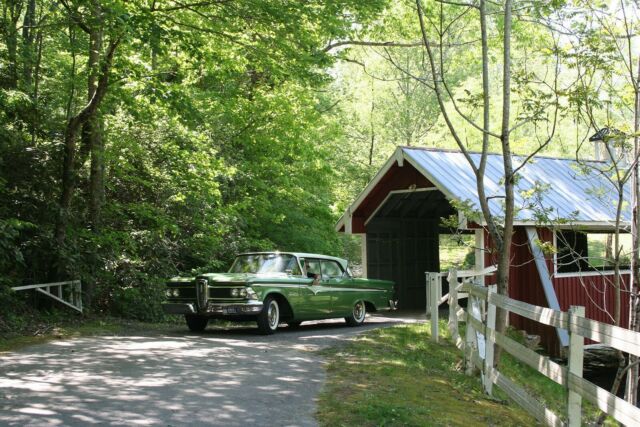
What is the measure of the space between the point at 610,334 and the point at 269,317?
944 cm

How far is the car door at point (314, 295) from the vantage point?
14.9 meters

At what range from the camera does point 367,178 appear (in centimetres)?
3919

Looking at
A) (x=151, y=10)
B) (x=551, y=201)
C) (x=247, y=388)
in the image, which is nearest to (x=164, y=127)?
(x=151, y=10)

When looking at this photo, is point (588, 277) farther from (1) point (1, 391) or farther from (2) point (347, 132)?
(2) point (347, 132)

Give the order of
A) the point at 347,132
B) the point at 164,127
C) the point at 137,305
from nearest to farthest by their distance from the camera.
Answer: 1. the point at 137,305
2. the point at 164,127
3. the point at 347,132

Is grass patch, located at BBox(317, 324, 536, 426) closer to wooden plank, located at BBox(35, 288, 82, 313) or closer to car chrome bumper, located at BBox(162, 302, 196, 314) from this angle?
car chrome bumper, located at BBox(162, 302, 196, 314)

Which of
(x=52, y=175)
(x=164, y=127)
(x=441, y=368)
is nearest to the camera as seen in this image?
(x=441, y=368)

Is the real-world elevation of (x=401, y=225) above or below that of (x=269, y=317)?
above

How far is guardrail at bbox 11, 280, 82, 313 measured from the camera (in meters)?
15.0

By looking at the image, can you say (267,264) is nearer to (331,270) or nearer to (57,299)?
(331,270)

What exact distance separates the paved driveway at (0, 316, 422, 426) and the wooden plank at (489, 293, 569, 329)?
221 centimetres

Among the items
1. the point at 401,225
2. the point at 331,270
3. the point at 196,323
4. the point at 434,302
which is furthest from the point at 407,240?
the point at 196,323

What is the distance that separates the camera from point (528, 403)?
23.3 ft

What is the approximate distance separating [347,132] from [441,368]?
32.5 meters
